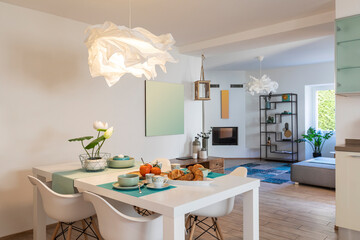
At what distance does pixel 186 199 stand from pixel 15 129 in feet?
7.65

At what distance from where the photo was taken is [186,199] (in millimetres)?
1747

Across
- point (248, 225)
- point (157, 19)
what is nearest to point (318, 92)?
point (157, 19)

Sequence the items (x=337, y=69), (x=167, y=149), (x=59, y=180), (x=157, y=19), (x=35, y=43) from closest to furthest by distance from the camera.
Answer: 1. (x=59, y=180)
2. (x=337, y=69)
3. (x=35, y=43)
4. (x=157, y=19)
5. (x=167, y=149)

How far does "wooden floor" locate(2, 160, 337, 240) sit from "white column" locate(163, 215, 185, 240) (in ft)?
5.20

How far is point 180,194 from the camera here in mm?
1866

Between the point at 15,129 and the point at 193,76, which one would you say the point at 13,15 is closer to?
the point at 15,129

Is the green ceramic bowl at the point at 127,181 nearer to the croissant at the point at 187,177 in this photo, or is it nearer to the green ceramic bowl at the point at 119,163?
the croissant at the point at 187,177

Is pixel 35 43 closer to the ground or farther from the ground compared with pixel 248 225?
farther from the ground

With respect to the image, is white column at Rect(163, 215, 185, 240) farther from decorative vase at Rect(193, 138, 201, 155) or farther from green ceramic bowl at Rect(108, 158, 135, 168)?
decorative vase at Rect(193, 138, 201, 155)

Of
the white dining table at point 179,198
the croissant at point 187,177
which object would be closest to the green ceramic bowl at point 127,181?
the white dining table at point 179,198

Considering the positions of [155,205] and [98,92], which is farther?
[98,92]

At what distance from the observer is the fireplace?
8.85 m

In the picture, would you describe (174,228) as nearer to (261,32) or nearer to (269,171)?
(261,32)

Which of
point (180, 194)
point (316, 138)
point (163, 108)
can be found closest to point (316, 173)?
point (316, 138)
